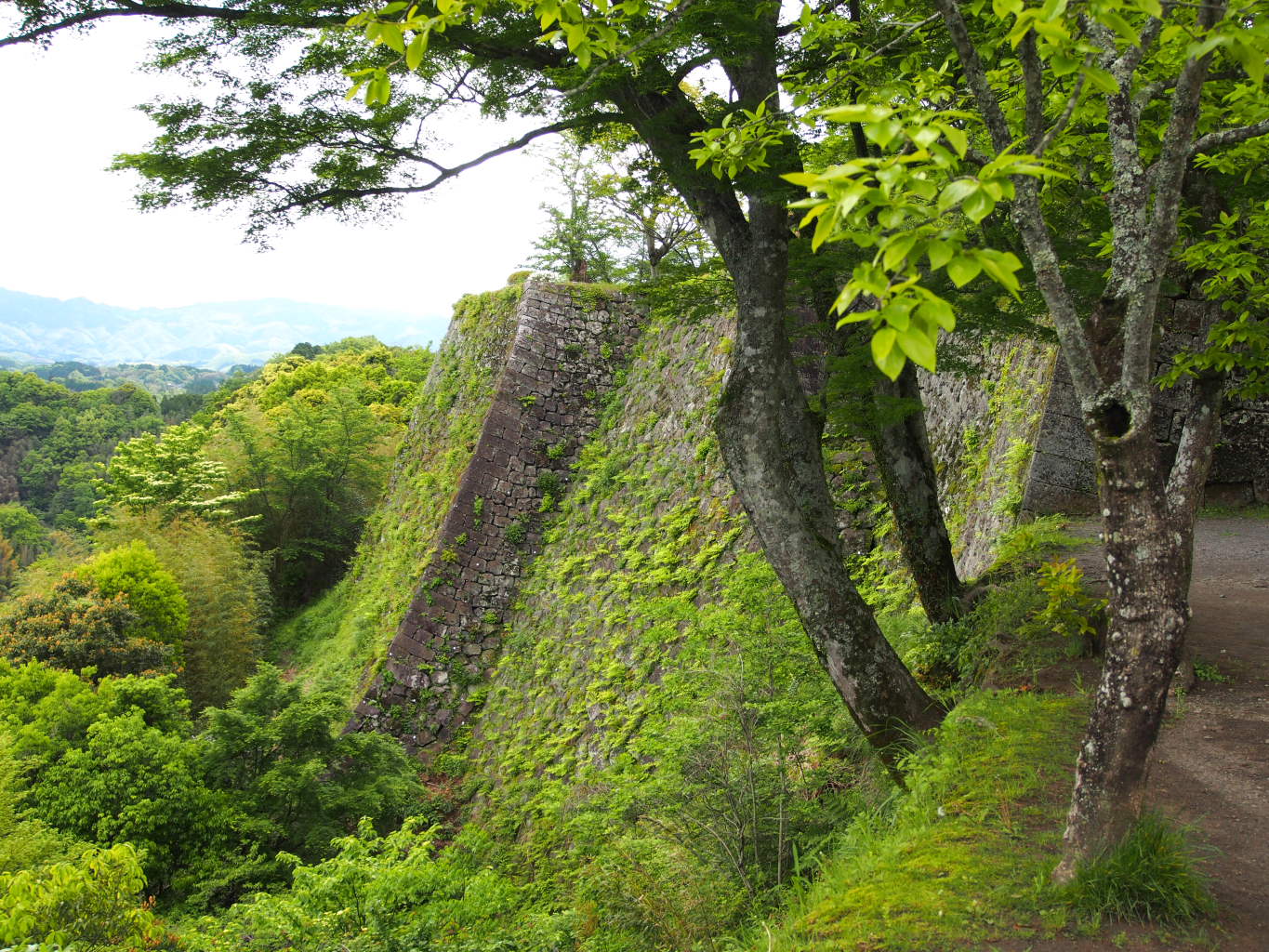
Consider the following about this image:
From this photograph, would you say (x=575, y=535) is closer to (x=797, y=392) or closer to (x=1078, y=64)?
(x=797, y=392)

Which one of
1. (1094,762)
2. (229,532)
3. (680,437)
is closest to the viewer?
(1094,762)

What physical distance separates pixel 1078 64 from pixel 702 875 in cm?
390

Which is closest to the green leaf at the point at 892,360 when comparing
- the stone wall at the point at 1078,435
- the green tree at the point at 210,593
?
the stone wall at the point at 1078,435

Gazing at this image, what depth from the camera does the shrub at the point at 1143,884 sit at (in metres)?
2.41

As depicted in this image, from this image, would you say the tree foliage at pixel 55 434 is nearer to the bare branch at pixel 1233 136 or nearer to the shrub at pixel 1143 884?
the shrub at pixel 1143 884

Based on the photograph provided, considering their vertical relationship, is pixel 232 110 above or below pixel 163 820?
above

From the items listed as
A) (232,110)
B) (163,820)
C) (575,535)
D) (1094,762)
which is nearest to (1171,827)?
(1094,762)

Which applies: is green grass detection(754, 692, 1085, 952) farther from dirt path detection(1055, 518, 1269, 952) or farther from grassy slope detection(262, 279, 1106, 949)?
dirt path detection(1055, 518, 1269, 952)

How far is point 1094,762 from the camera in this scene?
2453 millimetres

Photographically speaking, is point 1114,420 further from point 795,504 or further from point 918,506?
point 918,506

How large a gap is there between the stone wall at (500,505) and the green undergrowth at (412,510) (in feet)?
2.18

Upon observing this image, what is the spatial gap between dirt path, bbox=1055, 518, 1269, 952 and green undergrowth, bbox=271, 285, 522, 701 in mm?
10450

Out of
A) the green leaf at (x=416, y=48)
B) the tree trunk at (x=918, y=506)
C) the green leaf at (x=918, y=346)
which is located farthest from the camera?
the tree trunk at (x=918, y=506)

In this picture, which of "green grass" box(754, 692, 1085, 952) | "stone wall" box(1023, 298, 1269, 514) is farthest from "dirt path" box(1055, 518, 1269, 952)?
"stone wall" box(1023, 298, 1269, 514)
